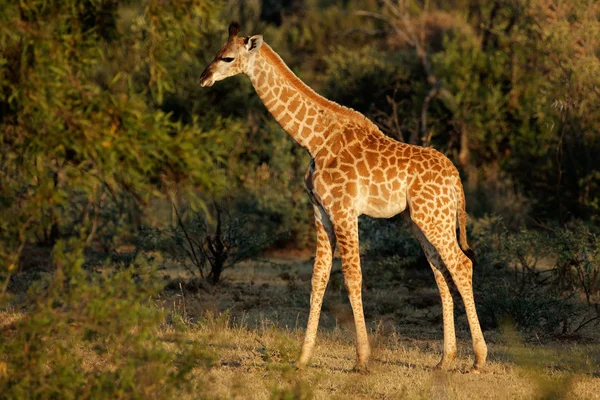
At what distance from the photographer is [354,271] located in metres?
8.74

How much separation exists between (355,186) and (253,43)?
1634mm

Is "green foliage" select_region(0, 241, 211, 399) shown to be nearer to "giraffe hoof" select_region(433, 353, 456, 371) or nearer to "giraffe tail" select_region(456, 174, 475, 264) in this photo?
"giraffe hoof" select_region(433, 353, 456, 371)

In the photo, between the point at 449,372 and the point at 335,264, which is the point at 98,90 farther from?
the point at 335,264

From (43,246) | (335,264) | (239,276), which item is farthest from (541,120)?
(43,246)

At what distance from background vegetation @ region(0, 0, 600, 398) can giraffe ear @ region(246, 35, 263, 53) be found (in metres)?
0.38

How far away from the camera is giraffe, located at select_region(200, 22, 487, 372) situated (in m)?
8.70

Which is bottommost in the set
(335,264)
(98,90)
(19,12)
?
(335,264)

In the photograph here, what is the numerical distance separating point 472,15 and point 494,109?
10138mm

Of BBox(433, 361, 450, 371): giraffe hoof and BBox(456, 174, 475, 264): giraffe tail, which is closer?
BBox(433, 361, 450, 371): giraffe hoof

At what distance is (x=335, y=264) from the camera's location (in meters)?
15.1

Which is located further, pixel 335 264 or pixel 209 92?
pixel 209 92

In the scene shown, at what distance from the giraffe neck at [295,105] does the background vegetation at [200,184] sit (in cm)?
52

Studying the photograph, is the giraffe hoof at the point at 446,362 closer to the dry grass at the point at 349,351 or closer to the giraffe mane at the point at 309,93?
the dry grass at the point at 349,351

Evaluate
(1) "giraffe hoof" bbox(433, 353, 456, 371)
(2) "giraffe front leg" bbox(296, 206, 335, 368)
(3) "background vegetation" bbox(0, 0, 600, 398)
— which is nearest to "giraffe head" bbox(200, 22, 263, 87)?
(3) "background vegetation" bbox(0, 0, 600, 398)
